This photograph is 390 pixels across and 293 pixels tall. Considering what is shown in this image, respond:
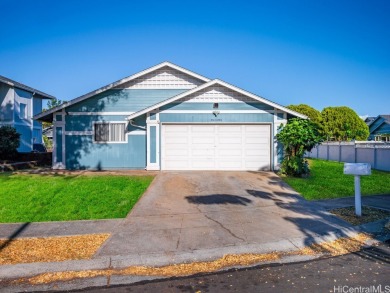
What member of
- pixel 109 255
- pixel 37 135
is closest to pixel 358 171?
pixel 109 255

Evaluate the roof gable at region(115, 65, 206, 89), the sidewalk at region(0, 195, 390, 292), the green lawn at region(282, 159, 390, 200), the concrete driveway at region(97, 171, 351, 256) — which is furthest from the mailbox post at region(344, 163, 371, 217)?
the roof gable at region(115, 65, 206, 89)

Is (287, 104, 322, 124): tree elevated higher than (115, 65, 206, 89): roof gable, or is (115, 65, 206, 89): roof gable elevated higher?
(287, 104, 322, 124): tree

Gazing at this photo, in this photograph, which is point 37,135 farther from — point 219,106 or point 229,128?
point 229,128

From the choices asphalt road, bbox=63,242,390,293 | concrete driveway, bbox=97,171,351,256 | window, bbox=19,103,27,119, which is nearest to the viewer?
asphalt road, bbox=63,242,390,293

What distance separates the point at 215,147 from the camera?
1590 cm

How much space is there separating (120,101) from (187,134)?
4.12 m

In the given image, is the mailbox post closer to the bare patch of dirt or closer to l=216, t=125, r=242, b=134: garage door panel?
the bare patch of dirt

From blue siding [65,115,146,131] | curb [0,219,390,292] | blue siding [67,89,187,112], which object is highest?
blue siding [67,89,187,112]

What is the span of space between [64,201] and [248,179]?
280 inches

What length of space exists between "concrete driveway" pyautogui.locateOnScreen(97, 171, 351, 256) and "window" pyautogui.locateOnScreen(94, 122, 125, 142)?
217 inches

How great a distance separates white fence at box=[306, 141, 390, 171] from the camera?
58.5 feet

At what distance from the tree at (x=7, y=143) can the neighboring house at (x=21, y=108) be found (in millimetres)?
5526

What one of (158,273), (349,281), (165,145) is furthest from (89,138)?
(349,281)

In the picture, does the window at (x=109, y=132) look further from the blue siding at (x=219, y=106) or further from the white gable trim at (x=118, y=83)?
the blue siding at (x=219, y=106)
